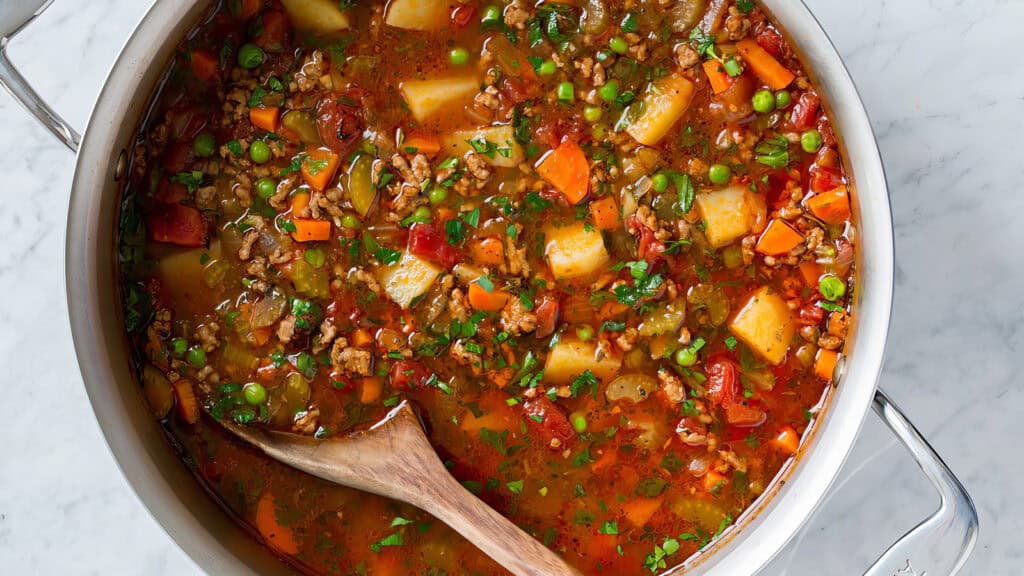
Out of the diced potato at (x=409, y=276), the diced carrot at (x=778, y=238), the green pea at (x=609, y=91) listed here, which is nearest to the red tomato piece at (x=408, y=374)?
the diced potato at (x=409, y=276)

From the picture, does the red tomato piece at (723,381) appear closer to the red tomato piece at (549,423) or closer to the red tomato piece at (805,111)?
the red tomato piece at (549,423)

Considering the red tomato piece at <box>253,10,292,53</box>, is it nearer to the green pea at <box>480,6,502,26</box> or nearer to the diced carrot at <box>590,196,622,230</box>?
the green pea at <box>480,6,502,26</box>

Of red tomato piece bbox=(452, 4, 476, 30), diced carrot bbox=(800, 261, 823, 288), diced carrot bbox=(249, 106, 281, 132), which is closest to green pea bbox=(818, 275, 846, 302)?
diced carrot bbox=(800, 261, 823, 288)

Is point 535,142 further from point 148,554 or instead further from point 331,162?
point 148,554

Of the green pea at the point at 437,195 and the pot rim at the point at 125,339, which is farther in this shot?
the green pea at the point at 437,195

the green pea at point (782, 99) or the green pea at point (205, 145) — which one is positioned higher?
the green pea at point (205, 145)

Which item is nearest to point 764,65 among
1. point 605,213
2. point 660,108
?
point 660,108
